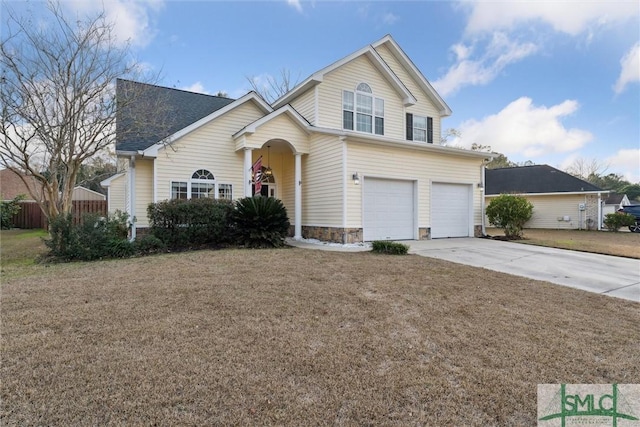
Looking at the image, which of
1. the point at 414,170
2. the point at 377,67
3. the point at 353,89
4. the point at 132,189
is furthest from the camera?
the point at 377,67

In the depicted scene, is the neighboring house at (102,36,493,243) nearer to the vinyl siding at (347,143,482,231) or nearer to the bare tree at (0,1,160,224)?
the vinyl siding at (347,143,482,231)

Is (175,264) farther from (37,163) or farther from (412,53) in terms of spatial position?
(412,53)

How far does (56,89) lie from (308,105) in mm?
8433

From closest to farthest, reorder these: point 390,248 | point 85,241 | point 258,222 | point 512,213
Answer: point 85,241
point 390,248
point 258,222
point 512,213

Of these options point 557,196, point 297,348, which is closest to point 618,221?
point 557,196

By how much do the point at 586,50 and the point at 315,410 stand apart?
1985 cm

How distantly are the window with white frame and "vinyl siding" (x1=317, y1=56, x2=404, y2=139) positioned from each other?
4.52 metres

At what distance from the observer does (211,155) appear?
12.7 metres

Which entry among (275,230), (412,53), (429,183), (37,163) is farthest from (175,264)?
(412,53)

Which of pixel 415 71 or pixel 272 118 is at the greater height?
pixel 415 71

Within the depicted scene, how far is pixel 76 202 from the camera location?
19234 mm

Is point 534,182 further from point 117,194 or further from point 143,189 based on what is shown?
point 117,194

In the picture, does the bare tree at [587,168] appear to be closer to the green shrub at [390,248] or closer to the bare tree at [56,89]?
the green shrub at [390,248]

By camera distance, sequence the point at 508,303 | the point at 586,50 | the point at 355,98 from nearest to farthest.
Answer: the point at 508,303 → the point at 355,98 → the point at 586,50
